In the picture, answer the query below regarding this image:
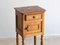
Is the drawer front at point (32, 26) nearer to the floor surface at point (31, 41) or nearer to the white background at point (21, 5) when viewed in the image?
the floor surface at point (31, 41)

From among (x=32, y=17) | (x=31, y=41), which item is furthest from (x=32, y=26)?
(x=31, y=41)

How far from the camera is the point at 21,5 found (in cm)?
395

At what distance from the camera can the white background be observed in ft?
12.8

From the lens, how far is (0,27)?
3.97m

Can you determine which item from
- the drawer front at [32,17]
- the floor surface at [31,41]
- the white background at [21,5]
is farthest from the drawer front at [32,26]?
Answer: the white background at [21,5]

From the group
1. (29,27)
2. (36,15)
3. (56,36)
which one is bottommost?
(56,36)

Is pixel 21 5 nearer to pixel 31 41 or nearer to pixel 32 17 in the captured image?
pixel 31 41

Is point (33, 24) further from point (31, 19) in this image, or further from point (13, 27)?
point (13, 27)

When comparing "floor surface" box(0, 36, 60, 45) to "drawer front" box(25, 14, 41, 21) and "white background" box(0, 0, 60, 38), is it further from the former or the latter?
"drawer front" box(25, 14, 41, 21)

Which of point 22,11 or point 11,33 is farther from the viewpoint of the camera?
point 11,33

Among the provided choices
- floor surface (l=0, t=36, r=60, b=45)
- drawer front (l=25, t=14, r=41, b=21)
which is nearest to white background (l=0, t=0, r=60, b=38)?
floor surface (l=0, t=36, r=60, b=45)

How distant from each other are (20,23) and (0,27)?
1159 mm

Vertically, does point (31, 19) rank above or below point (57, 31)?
above

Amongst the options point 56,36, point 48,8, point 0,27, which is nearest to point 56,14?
point 48,8
